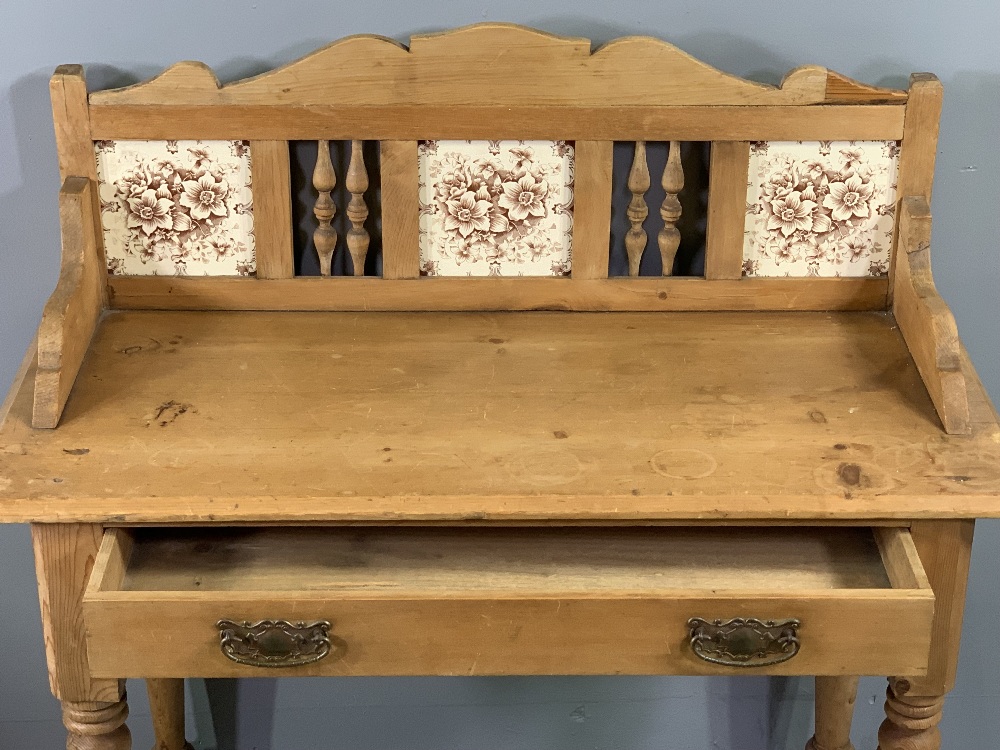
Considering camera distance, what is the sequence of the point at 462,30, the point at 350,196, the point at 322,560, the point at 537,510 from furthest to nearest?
the point at 350,196, the point at 462,30, the point at 322,560, the point at 537,510

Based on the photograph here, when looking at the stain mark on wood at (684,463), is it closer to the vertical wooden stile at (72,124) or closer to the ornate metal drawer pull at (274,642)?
the ornate metal drawer pull at (274,642)

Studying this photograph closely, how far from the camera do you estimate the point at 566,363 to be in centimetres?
143

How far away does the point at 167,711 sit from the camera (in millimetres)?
1736

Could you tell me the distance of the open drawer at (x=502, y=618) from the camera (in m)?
1.16

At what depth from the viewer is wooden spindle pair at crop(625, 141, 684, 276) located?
4.89 feet

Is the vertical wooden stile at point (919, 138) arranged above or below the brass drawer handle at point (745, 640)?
above

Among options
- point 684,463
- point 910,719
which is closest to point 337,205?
point 684,463

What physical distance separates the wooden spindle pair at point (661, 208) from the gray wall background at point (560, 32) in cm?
14

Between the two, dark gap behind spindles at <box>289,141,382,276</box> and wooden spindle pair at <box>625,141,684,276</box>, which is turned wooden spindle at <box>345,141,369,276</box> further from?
wooden spindle pair at <box>625,141,684,276</box>

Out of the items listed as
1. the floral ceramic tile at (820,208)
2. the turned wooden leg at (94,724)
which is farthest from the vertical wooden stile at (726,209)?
the turned wooden leg at (94,724)

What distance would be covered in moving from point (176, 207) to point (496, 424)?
19.8 inches

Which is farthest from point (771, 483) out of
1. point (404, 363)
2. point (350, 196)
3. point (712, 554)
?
point (350, 196)

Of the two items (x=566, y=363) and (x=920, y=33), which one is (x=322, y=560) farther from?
(x=920, y=33)

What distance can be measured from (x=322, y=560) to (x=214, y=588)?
→ 110 millimetres
